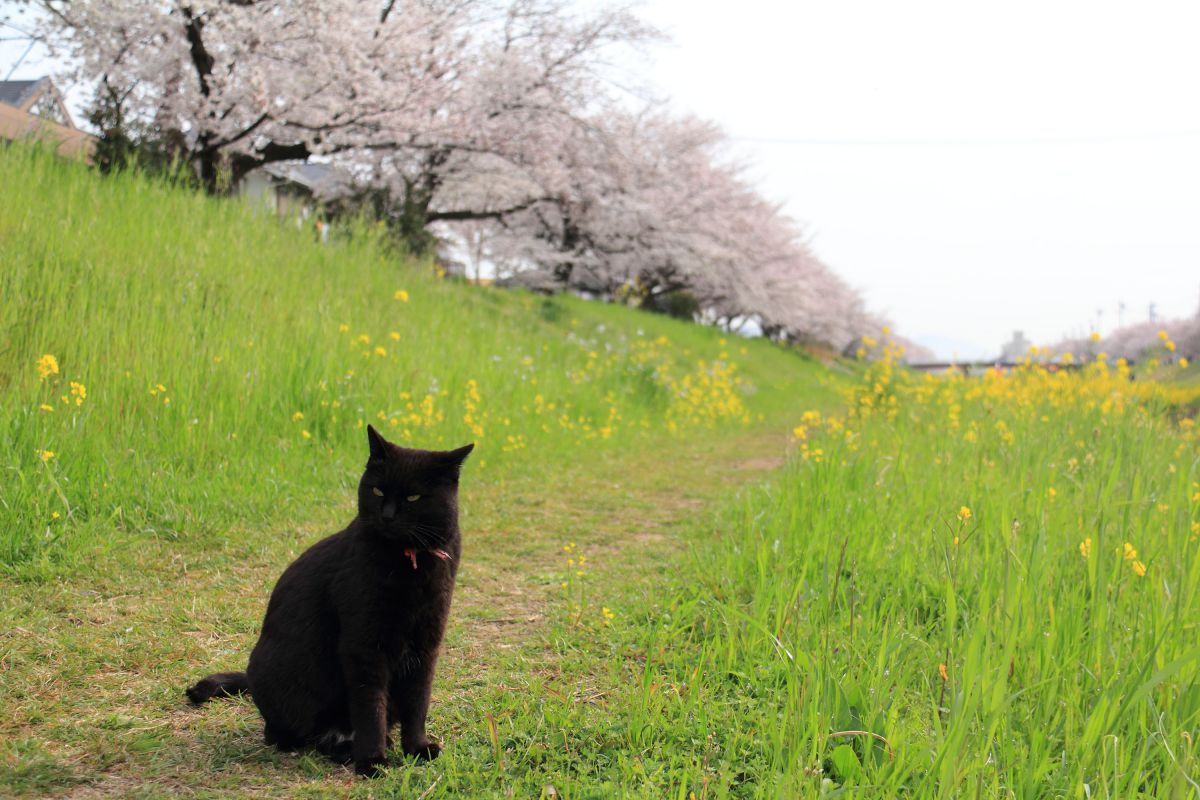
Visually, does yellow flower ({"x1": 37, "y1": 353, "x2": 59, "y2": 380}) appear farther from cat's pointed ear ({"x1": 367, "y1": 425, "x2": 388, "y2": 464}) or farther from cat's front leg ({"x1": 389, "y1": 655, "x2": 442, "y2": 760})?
cat's front leg ({"x1": 389, "y1": 655, "x2": 442, "y2": 760})

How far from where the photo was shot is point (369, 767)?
2.26 m

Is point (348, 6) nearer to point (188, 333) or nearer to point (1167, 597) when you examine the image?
point (188, 333)

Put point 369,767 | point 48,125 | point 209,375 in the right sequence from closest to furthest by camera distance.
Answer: point 369,767 < point 209,375 < point 48,125

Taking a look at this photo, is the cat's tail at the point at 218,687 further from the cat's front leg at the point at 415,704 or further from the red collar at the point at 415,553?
the red collar at the point at 415,553

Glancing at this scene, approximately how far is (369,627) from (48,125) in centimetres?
934

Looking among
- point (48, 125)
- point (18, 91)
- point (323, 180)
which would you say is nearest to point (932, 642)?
point (48, 125)

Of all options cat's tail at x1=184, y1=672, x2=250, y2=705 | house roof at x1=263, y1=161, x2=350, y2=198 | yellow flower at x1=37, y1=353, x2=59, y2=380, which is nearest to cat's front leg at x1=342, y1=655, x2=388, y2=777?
cat's tail at x1=184, y1=672, x2=250, y2=705

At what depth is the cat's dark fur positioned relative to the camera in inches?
90.7

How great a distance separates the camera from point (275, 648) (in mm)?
2385

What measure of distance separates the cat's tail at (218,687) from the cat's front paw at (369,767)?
1.94ft

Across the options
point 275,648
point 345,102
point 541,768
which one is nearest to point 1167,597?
point 541,768

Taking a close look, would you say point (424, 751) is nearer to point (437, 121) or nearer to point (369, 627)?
point (369, 627)

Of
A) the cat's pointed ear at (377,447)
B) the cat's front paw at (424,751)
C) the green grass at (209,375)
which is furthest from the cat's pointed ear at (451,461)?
the green grass at (209,375)

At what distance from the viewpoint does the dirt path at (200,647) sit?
2248 millimetres
